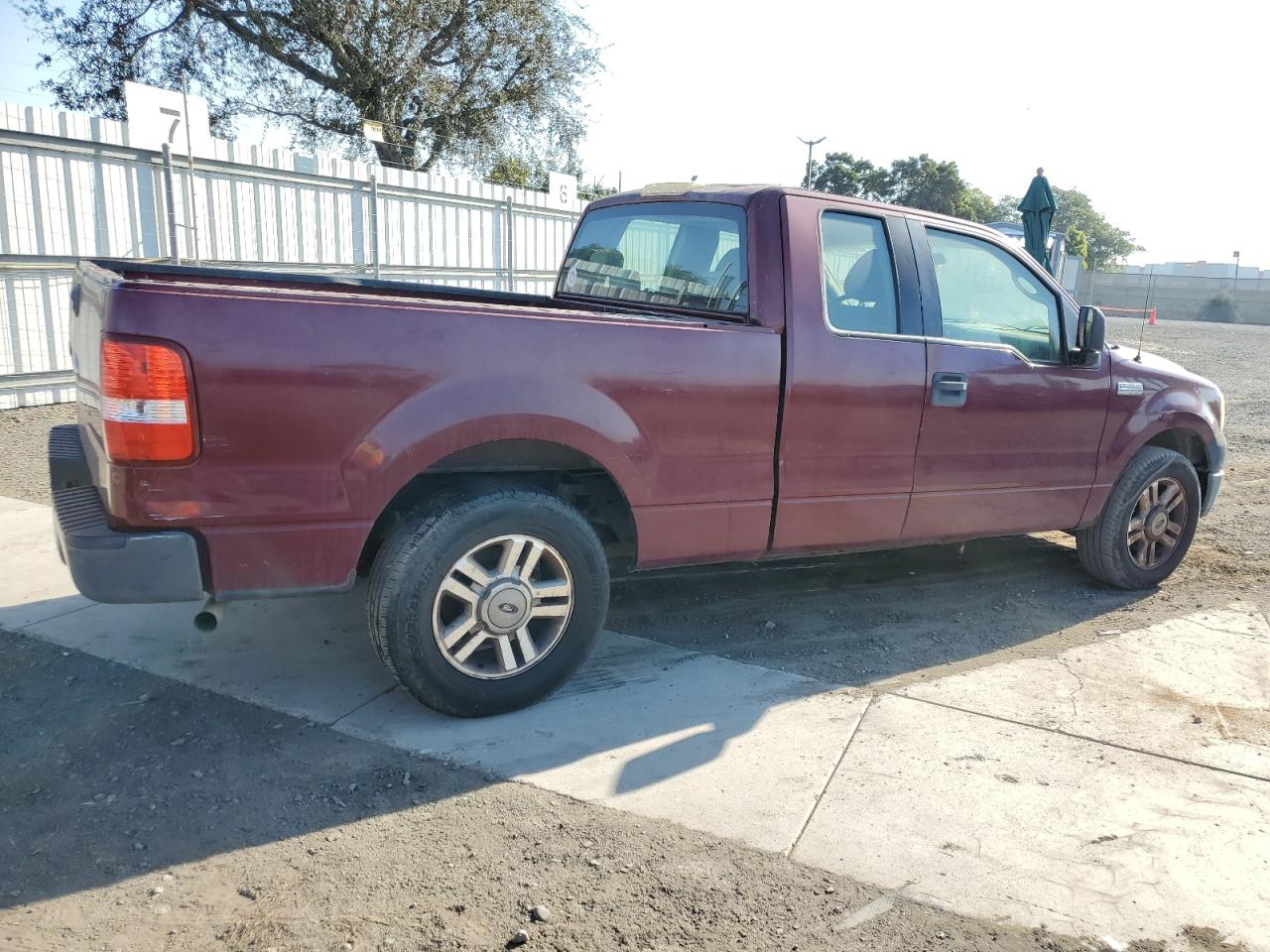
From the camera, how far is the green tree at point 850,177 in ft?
197

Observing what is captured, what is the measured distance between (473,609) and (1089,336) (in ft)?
11.1

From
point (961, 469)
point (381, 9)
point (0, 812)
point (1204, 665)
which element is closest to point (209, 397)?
point (0, 812)

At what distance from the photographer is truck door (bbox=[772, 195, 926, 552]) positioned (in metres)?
4.03

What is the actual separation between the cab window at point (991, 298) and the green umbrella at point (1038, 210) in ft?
27.5

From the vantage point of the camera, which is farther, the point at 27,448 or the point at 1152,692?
the point at 27,448

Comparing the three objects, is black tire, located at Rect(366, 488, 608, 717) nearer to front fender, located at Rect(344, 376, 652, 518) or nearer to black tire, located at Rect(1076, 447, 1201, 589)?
front fender, located at Rect(344, 376, 652, 518)

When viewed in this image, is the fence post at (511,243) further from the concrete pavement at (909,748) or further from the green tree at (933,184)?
the green tree at (933,184)

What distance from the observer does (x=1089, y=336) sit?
190 inches

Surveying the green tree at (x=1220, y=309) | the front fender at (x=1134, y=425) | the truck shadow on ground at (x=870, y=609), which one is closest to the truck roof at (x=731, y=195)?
the front fender at (x=1134, y=425)

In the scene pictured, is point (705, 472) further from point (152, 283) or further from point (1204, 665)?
point (1204, 665)

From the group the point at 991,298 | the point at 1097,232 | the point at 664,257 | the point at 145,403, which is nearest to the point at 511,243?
the point at 664,257

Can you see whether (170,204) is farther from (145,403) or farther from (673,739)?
(673,739)

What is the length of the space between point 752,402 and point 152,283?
2.18 metres

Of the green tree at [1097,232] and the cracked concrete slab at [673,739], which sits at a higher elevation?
the green tree at [1097,232]
